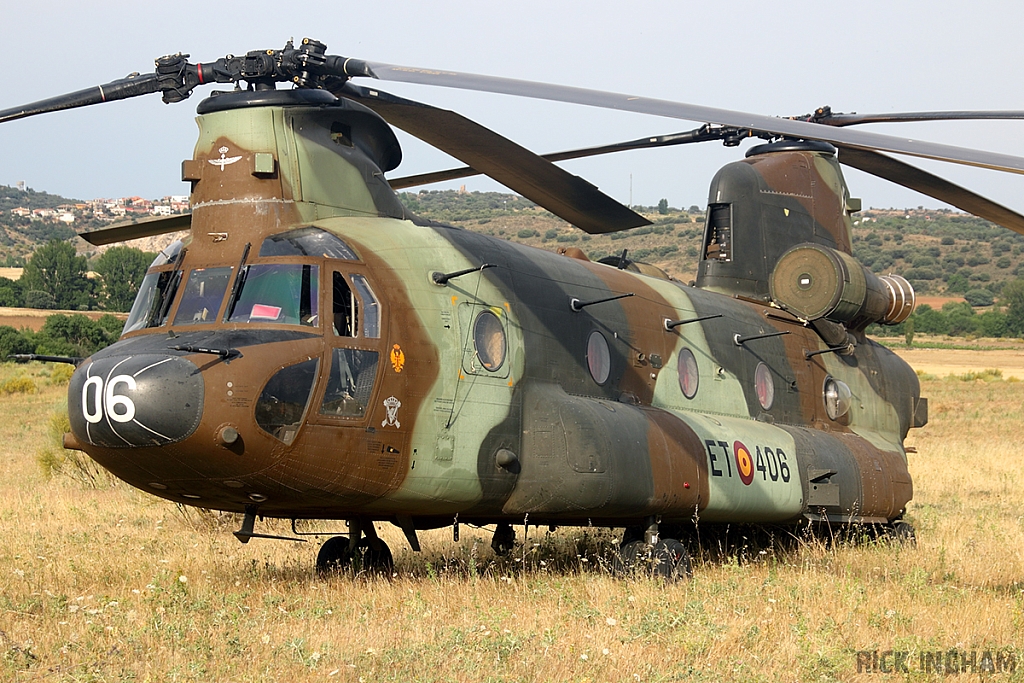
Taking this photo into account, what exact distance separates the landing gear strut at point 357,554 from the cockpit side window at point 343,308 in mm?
2453

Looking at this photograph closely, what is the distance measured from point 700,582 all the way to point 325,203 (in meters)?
4.43

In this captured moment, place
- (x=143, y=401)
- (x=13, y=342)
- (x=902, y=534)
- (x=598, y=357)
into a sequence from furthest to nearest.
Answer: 1. (x=13, y=342)
2. (x=902, y=534)
3. (x=598, y=357)
4. (x=143, y=401)

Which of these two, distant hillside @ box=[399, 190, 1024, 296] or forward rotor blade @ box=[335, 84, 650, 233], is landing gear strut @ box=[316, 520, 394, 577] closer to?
forward rotor blade @ box=[335, 84, 650, 233]

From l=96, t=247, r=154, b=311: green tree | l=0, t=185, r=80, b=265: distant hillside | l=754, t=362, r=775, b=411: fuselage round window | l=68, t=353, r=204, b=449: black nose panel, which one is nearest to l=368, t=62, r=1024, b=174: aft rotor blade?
l=68, t=353, r=204, b=449: black nose panel

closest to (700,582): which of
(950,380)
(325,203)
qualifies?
(325,203)

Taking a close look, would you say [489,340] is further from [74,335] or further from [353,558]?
[74,335]

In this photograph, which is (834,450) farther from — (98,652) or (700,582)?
(98,652)

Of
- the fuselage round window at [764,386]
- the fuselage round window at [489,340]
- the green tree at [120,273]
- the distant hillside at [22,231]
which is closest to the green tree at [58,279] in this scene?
the green tree at [120,273]

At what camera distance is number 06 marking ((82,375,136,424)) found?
688 centimetres

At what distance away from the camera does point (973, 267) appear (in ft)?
307

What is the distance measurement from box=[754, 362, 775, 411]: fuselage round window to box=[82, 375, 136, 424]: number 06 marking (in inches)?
278

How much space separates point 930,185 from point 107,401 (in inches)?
378

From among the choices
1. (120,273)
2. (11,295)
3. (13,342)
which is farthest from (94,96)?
(11,295)

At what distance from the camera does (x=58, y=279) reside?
68438 mm
